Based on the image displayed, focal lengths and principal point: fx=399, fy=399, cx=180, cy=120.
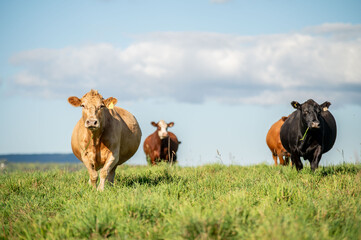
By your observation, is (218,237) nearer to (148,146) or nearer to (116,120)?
(116,120)

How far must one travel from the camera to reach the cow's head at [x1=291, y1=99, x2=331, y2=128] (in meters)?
10.4

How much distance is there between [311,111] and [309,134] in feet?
2.34

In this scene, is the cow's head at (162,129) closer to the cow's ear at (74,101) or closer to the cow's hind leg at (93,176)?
the cow's hind leg at (93,176)

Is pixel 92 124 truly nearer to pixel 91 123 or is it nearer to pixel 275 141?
pixel 91 123

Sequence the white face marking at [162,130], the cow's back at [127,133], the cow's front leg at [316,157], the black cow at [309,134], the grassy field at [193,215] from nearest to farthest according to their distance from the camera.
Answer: the grassy field at [193,215] < the cow's back at [127,133] < the black cow at [309,134] < the cow's front leg at [316,157] < the white face marking at [162,130]

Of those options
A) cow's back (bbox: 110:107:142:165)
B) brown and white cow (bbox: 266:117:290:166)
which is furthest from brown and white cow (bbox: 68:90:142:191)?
brown and white cow (bbox: 266:117:290:166)

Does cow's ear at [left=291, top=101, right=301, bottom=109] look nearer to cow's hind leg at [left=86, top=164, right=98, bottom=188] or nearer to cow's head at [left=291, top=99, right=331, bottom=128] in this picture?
cow's head at [left=291, top=99, right=331, bottom=128]

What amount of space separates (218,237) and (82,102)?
5151 mm

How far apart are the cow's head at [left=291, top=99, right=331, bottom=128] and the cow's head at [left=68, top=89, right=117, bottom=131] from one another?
515 cm

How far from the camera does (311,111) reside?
34.8 ft

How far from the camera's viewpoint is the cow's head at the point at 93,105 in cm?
818

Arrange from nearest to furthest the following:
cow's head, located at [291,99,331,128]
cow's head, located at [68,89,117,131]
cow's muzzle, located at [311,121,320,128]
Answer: cow's head, located at [68,89,117,131] → cow's muzzle, located at [311,121,320,128] → cow's head, located at [291,99,331,128]

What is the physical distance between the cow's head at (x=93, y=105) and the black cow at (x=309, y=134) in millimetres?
5233

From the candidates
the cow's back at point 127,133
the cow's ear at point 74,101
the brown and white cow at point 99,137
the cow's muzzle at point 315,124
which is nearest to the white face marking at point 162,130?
the cow's back at point 127,133
